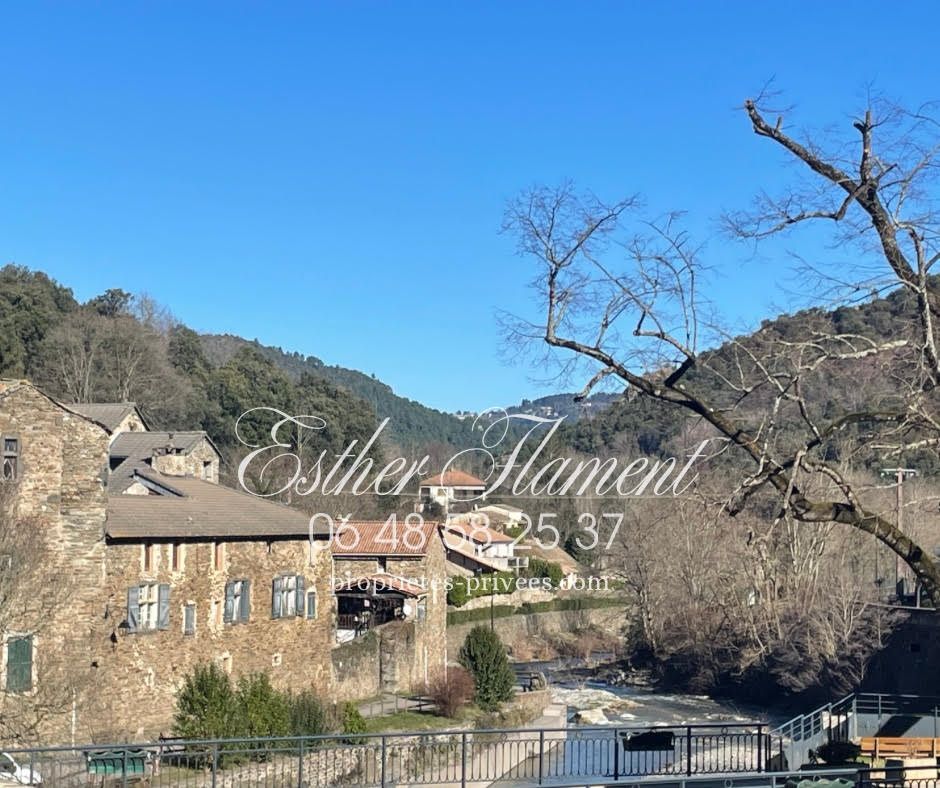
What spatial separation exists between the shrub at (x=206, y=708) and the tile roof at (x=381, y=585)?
12848 mm

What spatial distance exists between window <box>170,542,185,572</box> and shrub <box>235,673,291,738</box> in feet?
9.84

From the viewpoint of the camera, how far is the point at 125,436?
132 ft

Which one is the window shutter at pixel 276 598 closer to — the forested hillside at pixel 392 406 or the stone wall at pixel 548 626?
the stone wall at pixel 548 626

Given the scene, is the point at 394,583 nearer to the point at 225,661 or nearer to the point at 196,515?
the point at 225,661

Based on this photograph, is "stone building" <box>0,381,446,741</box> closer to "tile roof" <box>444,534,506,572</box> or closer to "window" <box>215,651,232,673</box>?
"window" <box>215,651,232,673</box>

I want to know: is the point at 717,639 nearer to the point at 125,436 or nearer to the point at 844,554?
the point at 844,554

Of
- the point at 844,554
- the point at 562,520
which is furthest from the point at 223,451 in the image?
the point at 844,554

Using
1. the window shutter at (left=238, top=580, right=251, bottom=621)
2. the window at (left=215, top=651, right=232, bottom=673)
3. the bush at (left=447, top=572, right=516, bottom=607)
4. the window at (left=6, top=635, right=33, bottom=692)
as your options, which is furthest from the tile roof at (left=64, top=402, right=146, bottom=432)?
the window at (left=6, top=635, right=33, bottom=692)

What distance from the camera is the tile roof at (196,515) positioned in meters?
26.2

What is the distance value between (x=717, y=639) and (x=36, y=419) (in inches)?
1151

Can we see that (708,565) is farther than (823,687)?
Yes

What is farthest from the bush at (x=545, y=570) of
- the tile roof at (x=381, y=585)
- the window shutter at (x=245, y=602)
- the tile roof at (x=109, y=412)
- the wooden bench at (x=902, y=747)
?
the wooden bench at (x=902, y=747)

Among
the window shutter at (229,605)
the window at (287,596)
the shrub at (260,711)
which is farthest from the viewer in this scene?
the window at (287,596)

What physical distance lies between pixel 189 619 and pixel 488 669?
464 inches
